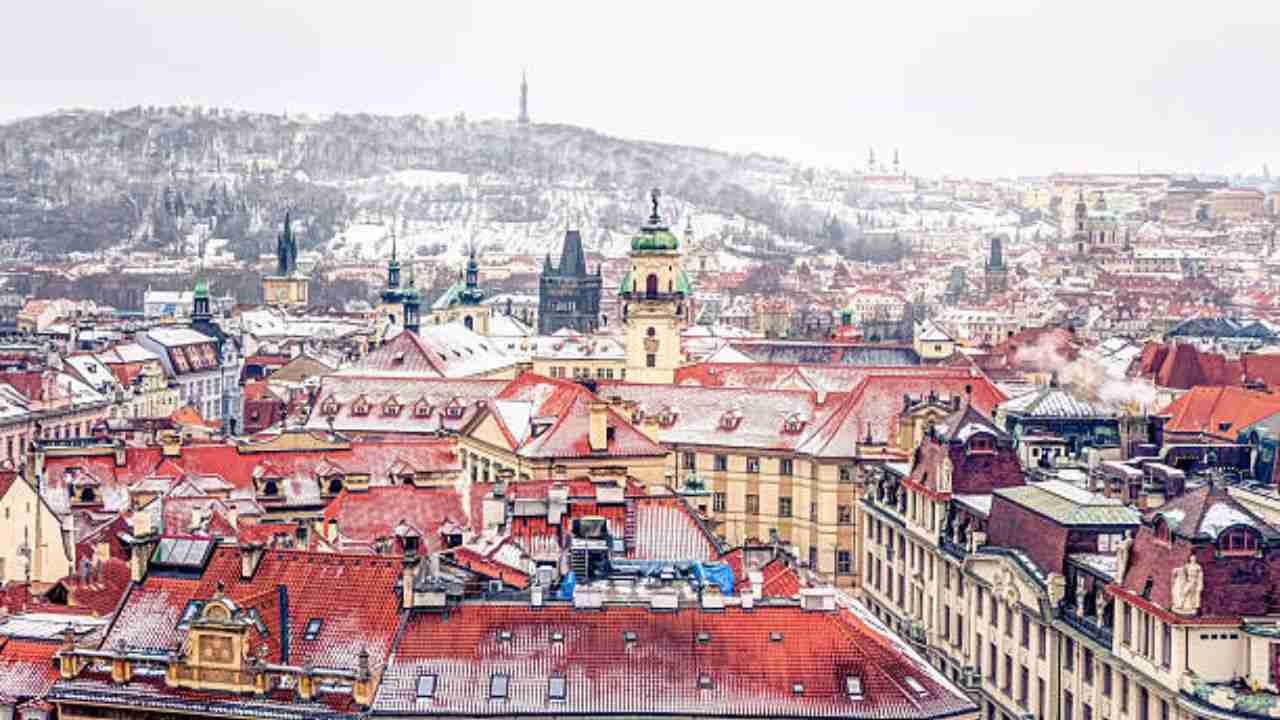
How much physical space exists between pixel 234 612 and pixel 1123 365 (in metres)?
127

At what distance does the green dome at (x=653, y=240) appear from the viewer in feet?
518

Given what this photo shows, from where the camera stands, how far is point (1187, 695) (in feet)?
202

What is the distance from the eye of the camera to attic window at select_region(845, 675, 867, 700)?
5650 centimetres

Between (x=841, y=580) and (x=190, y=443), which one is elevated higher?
(x=190, y=443)

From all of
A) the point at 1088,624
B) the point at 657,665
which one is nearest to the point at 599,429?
the point at 1088,624

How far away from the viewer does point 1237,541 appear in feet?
208

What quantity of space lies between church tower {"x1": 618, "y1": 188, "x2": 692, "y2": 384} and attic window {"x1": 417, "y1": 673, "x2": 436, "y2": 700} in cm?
9934

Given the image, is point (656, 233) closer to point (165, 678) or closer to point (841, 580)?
point (841, 580)

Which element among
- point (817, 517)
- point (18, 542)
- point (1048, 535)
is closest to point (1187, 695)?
point (1048, 535)

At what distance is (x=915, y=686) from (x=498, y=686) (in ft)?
36.1

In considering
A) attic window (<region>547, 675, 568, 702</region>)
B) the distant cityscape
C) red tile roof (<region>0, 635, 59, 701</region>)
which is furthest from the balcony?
red tile roof (<region>0, 635, 59, 701</region>)

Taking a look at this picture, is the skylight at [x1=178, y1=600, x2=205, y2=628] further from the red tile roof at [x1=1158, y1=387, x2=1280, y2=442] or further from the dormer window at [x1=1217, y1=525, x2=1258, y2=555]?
the red tile roof at [x1=1158, y1=387, x2=1280, y2=442]

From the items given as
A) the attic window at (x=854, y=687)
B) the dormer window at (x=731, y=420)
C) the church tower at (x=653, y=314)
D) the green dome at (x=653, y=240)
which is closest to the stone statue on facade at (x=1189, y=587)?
the attic window at (x=854, y=687)

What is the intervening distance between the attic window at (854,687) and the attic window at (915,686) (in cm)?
129
